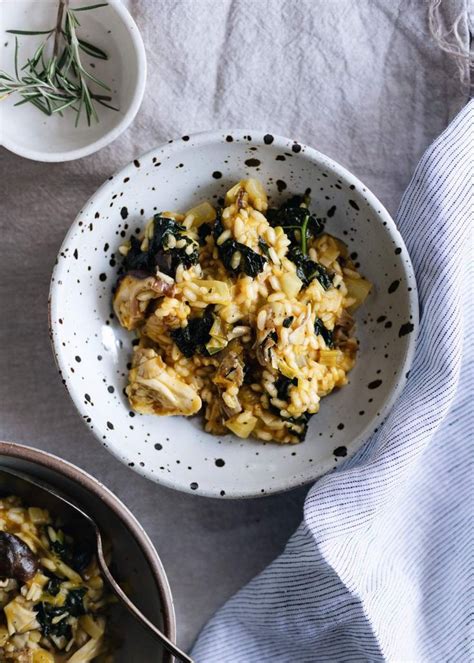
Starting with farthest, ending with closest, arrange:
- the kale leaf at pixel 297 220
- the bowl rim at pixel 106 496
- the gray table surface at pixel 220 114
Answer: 1. the gray table surface at pixel 220 114
2. the kale leaf at pixel 297 220
3. the bowl rim at pixel 106 496

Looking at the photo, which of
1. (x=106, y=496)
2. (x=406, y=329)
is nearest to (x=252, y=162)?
(x=406, y=329)

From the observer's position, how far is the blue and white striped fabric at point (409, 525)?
1830 millimetres

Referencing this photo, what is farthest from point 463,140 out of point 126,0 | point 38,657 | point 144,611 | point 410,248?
point 38,657

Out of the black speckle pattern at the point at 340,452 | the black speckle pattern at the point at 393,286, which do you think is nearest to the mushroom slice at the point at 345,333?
the black speckle pattern at the point at 393,286

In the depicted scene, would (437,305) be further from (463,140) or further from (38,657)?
(38,657)

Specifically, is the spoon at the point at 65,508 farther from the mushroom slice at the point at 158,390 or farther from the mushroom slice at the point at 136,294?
the mushroom slice at the point at 136,294

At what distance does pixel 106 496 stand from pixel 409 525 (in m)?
0.70

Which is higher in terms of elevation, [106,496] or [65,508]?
[106,496]

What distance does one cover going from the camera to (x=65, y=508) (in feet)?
6.28

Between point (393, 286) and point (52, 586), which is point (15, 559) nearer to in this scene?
point (52, 586)

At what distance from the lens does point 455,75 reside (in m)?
2.04

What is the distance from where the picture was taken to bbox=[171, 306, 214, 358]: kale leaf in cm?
179

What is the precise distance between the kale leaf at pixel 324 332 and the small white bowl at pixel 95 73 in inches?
22.7

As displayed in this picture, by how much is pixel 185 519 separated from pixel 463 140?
106 cm
